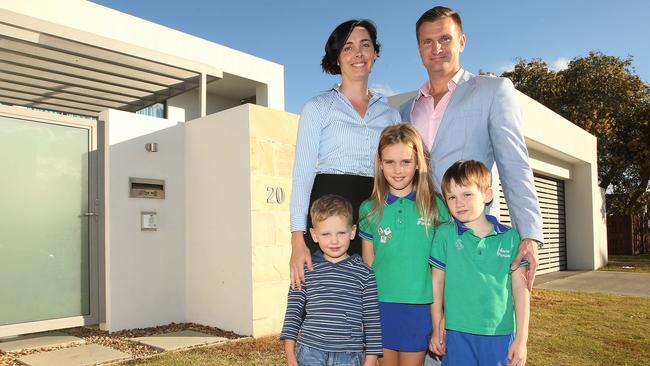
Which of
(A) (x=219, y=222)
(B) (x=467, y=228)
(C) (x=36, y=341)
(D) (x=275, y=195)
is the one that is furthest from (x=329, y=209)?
(C) (x=36, y=341)

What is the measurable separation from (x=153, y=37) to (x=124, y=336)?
7.45m

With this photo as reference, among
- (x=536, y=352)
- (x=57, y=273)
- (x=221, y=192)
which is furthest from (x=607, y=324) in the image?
(x=57, y=273)

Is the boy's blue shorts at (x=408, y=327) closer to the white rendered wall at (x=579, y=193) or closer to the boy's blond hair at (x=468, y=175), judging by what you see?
the boy's blond hair at (x=468, y=175)

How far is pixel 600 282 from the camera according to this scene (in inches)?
456

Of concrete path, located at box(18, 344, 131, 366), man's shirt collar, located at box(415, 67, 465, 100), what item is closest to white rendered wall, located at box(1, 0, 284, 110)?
concrete path, located at box(18, 344, 131, 366)

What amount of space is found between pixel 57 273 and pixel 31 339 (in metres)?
0.78

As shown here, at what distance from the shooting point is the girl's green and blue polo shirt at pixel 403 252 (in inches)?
90.8

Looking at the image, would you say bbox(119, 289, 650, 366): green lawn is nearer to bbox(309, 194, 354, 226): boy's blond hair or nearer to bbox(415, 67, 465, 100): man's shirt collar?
bbox(309, 194, 354, 226): boy's blond hair

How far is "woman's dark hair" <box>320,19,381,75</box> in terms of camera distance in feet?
8.54

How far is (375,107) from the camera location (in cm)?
267

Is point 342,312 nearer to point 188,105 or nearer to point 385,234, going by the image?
point 385,234

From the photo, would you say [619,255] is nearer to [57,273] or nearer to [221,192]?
[221,192]

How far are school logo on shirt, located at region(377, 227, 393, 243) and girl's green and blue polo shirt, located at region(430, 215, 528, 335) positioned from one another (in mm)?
199

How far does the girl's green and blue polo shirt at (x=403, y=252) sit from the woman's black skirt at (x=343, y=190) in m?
0.13
